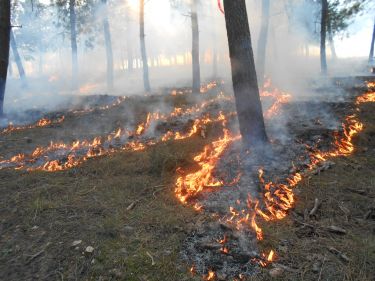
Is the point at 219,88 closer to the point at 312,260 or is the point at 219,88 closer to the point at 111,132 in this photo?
the point at 111,132

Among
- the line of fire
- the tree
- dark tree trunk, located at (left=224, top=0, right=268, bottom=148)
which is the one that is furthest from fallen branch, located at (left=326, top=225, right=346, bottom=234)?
the tree

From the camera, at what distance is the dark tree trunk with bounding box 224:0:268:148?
7.30m

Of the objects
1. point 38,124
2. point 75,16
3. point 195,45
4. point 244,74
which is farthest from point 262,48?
point 75,16

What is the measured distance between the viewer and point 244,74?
7395 mm

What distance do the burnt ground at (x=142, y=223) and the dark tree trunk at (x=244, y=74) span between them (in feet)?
5.02

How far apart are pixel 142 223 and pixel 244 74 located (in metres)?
4.11

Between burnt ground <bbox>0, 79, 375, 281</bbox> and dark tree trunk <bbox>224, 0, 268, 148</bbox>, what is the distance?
5.02ft

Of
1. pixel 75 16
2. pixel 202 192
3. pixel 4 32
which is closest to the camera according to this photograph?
pixel 202 192

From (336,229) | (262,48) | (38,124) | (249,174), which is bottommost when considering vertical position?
(336,229)

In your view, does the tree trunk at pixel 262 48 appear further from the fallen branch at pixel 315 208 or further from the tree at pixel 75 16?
the tree at pixel 75 16

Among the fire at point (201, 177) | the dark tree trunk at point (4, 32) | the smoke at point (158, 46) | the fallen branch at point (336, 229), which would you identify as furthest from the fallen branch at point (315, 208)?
the dark tree trunk at point (4, 32)

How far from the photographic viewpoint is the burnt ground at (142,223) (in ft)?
13.3

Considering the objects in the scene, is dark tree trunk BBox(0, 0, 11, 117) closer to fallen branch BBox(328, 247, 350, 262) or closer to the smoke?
the smoke

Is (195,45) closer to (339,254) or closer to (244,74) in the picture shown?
(244,74)
